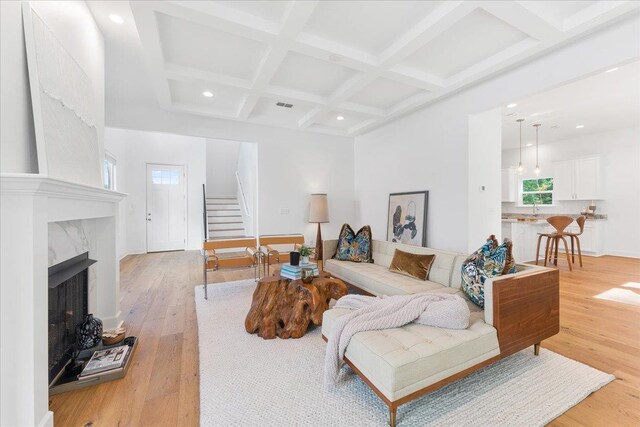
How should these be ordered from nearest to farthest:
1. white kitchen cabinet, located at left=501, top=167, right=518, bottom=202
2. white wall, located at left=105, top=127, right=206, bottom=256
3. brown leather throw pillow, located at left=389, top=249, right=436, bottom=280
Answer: brown leather throw pillow, located at left=389, top=249, right=436, bottom=280
white wall, located at left=105, top=127, right=206, bottom=256
white kitchen cabinet, located at left=501, top=167, right=518, bottom=202

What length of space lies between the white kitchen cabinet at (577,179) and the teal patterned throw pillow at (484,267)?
20.6ft

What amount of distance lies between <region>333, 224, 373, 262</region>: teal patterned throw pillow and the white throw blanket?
1.83m

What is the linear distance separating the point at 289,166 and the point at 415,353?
4.51m

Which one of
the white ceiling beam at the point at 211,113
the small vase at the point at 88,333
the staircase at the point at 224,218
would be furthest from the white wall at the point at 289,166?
the small vase at the point at 88,333

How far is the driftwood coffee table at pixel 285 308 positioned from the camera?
249 cm

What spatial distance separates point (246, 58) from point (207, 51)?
411 millimetres

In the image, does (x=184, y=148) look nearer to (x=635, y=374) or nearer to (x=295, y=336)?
(x=295, y=336)

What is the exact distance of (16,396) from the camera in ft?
4.10

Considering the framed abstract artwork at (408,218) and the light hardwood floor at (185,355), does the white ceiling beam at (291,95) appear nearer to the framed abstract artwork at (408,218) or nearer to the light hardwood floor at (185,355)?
the framed abstract artwork at (408,218)

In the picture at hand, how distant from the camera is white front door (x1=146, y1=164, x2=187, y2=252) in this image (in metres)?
6.68

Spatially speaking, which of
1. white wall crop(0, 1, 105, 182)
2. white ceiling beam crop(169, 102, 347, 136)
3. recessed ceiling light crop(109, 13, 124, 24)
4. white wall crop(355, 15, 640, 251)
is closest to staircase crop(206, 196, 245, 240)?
white ceiling beam crop(169, 102, 347, 136)

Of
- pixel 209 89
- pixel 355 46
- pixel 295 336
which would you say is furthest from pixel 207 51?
pixel 295 336

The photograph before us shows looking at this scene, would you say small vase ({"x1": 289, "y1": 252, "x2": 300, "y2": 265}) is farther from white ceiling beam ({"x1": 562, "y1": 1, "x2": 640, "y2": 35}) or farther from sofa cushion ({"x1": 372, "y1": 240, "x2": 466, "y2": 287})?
white ceiling beam ({"x1": 562, "y1": 1, "x2": 640, "y2": 35})

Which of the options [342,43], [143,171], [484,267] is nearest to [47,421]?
[484,267]
